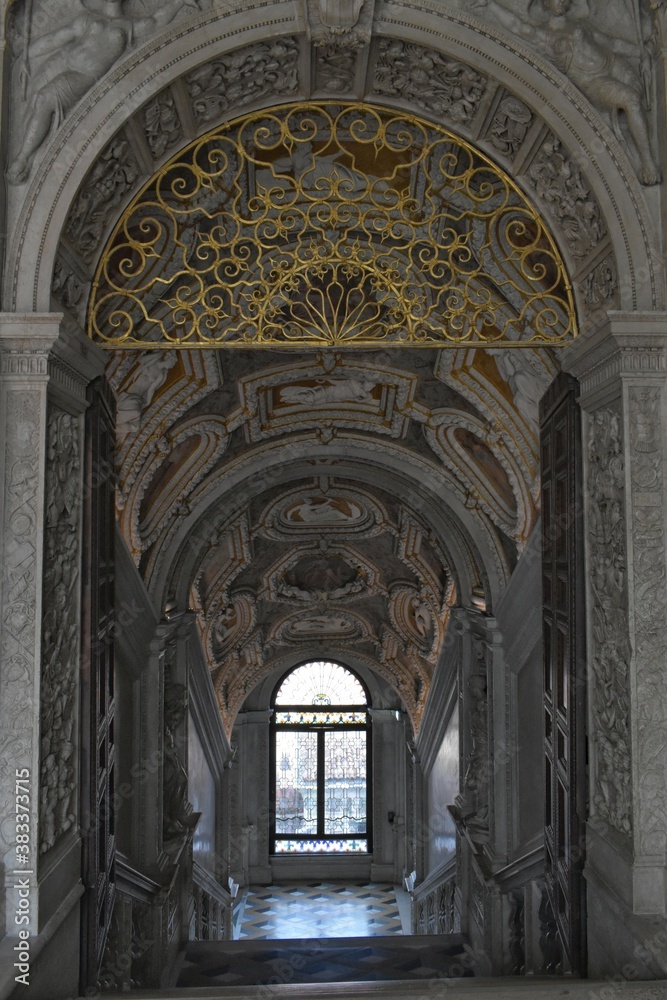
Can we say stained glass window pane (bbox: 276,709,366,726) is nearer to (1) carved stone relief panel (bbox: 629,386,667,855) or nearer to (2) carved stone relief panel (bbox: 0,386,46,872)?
(1) carved stone relief panel (bbox: 629,386,667,855)

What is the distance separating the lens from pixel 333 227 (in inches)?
265

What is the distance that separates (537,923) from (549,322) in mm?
6287

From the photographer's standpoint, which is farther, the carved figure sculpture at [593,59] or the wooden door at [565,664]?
the wooden door at [565,664]

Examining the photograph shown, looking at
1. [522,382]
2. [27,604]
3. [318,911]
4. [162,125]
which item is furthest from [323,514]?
[27,604]

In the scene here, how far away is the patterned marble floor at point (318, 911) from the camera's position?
61.6 ft

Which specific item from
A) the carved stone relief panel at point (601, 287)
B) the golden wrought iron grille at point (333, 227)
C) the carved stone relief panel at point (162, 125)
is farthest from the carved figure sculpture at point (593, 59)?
the carved stone relief panel at point (162, 125)

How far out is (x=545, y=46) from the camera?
5727mm

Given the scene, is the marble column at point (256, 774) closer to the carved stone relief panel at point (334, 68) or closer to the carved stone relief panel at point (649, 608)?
the carved stone relief panel at point (649, 608)

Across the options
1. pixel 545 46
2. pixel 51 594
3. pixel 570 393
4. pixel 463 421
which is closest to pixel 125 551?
pixel 463 421

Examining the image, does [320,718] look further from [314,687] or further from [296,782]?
[296,782]

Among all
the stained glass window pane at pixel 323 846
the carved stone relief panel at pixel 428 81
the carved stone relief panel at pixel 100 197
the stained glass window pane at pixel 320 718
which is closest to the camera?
the carved stone relief panel at pixel 100 197

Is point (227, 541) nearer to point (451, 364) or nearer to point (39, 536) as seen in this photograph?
point (451, 364)

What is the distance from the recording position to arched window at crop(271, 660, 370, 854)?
24.0m

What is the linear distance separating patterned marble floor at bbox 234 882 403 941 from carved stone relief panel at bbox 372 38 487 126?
15.4m
